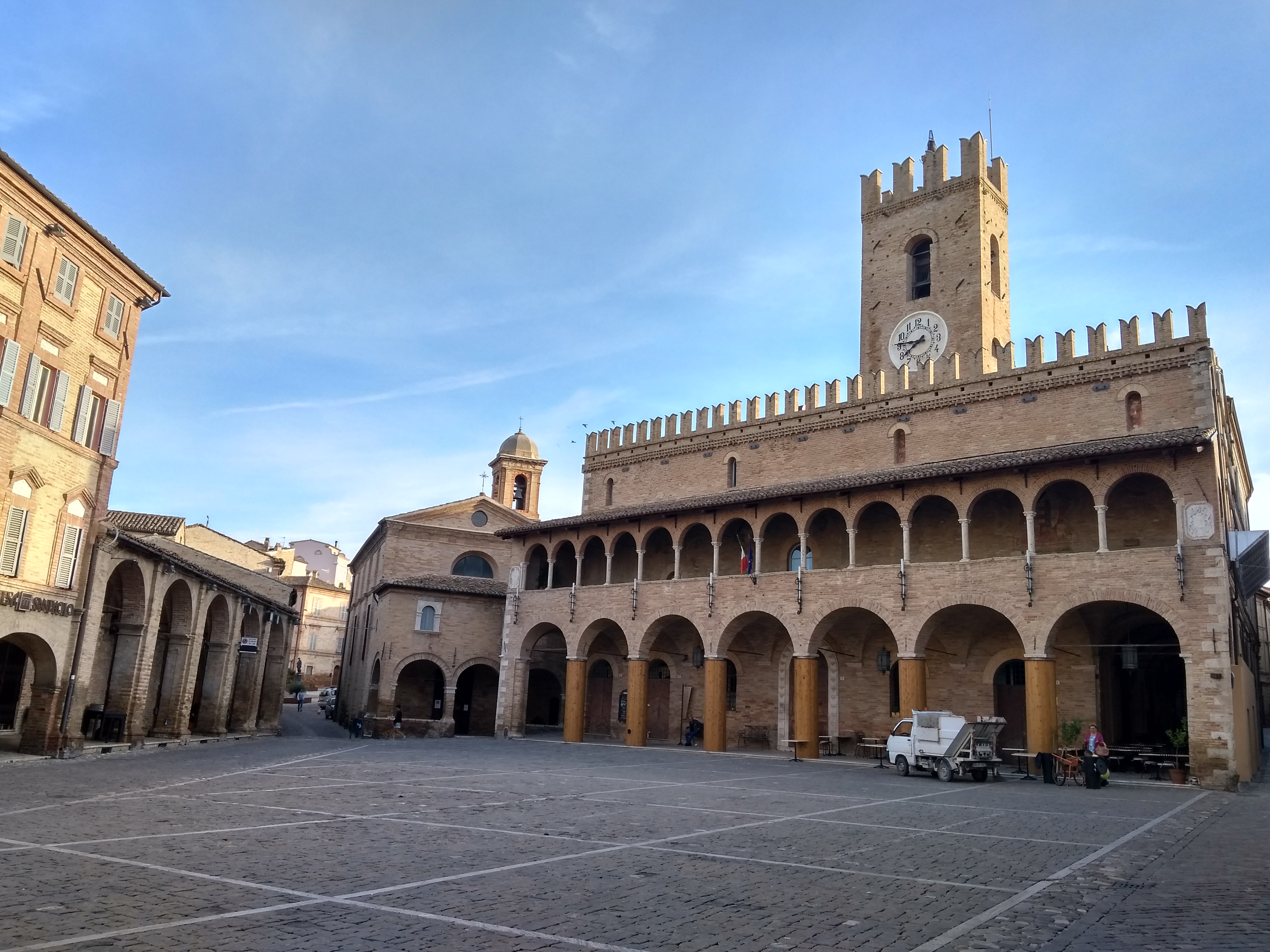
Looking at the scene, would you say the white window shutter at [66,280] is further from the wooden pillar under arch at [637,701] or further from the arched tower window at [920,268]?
the arched tower window at [920,268]

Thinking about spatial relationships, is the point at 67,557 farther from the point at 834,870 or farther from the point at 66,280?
the point at 834,870

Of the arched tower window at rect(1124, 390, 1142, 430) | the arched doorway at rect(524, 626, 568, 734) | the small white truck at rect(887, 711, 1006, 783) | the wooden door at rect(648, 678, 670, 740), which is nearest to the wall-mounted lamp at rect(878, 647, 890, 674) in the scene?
the small white truck at rect(887, 711, 1006, 783)

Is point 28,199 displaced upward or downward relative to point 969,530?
upward

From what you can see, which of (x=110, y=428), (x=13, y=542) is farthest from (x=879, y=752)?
(x=13, y=542)

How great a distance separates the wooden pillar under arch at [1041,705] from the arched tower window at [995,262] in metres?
14.5

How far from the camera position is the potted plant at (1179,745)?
20.5m

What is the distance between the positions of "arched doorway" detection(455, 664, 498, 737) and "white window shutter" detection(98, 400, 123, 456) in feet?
63.9

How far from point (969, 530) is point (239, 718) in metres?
A: 23.8

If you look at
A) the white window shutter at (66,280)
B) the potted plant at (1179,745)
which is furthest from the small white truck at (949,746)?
the white window shutter at (66,280)

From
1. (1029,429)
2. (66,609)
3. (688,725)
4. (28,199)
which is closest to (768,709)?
(688,725)

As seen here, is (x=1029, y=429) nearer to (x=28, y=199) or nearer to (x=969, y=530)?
(x=969, y=530)

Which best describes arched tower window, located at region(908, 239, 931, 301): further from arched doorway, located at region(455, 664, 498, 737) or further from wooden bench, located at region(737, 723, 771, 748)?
arched doorway, located at region(455, 664, 498, 737)

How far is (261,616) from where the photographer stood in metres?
33.1

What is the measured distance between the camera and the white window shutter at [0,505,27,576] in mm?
18094
